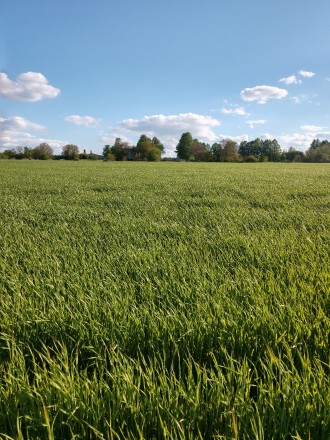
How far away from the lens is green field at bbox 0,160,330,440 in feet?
4.42

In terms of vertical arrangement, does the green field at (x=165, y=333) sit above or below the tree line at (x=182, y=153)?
below

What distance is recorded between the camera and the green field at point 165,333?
135cm

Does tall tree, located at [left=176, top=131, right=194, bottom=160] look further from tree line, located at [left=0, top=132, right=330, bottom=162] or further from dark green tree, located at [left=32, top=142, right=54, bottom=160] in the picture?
dark green tree, located at [left=32, top=142, right=54, bottom=160]

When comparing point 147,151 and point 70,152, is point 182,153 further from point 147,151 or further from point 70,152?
point 70,152

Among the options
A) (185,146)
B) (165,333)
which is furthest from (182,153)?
(165,333)

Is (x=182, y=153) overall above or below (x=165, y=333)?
above

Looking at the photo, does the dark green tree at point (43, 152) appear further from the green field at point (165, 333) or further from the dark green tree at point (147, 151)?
the green field at point (165, 333)

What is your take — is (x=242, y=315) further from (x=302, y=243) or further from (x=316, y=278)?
(x=302, y=243)

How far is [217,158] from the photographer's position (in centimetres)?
11800

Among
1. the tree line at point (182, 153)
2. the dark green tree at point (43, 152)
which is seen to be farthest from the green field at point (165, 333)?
the dark green tree at point (43, 152)

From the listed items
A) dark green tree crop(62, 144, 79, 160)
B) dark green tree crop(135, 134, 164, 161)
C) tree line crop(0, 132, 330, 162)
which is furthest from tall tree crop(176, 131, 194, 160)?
dark green tree crop(62, 144, 79, 160)

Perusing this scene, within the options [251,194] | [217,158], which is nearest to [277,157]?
[217,158]

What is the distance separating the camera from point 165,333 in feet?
6.74

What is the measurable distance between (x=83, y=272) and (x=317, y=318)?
2.24 metres
